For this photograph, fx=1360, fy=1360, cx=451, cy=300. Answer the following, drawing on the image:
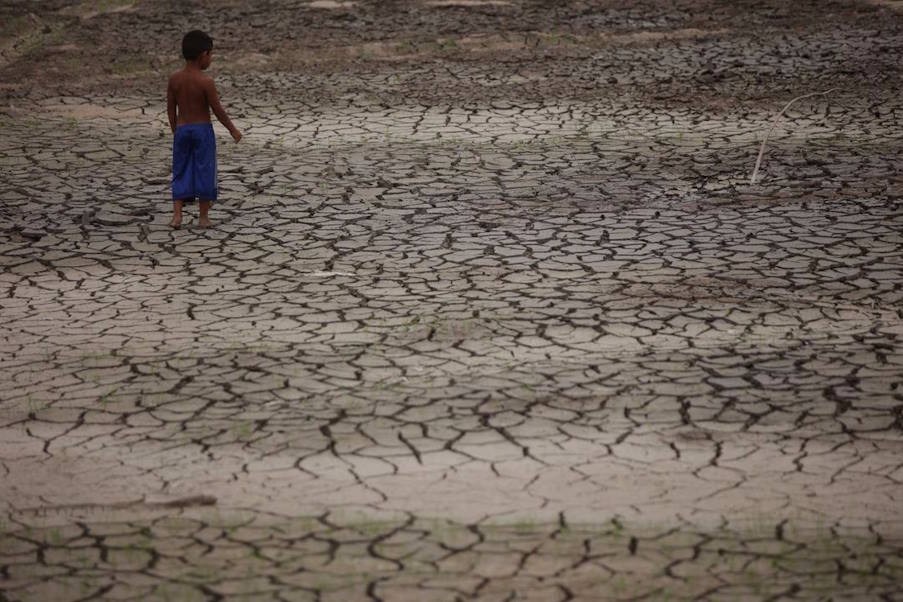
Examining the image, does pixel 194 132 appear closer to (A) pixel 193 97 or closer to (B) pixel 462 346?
(A) pixel 193 97

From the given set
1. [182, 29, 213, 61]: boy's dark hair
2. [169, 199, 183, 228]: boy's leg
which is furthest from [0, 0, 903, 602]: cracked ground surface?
[182, 29, 213, 61]: boy's dark hair

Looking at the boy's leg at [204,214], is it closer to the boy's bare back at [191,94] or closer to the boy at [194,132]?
the boy at [194,132]

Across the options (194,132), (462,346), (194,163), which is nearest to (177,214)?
(194,163)

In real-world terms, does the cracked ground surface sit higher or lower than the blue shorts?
lower

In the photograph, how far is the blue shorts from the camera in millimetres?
8125

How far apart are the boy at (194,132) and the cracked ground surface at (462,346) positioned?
293mm

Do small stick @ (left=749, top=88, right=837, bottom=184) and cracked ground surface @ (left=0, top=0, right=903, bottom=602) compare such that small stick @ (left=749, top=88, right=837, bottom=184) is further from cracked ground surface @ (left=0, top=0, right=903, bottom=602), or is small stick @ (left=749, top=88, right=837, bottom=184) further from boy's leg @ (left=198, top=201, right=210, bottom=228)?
boy's leg @ (left=198, top=201, right=210, bottom=228)

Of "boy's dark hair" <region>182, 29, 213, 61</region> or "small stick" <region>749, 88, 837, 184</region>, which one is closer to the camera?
"boy's dark hair" <region>182, 29, 213, 61</region>

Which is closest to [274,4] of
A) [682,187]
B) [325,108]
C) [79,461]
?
[325,108]

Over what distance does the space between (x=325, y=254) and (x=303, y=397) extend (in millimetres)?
2185

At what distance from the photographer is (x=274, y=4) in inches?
683

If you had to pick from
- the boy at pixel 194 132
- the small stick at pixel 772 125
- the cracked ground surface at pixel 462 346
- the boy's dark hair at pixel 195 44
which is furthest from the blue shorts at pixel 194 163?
the small stick at pixel 772 125

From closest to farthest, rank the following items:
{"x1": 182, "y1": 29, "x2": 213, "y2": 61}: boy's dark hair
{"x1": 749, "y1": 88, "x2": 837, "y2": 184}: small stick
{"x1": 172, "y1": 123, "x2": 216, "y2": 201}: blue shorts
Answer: {"x1": 182, "y1": 29, "x2": 213, "y2": 61}: boy's dark hair < {"x1": 172, "y1": 123, "x2": 216, "y2": 201}: blue shorts < {"x1": 749, "y1": 88, "x2": 837, "y2": 184}: small stick

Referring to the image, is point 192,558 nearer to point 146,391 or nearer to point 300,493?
point 300,493
